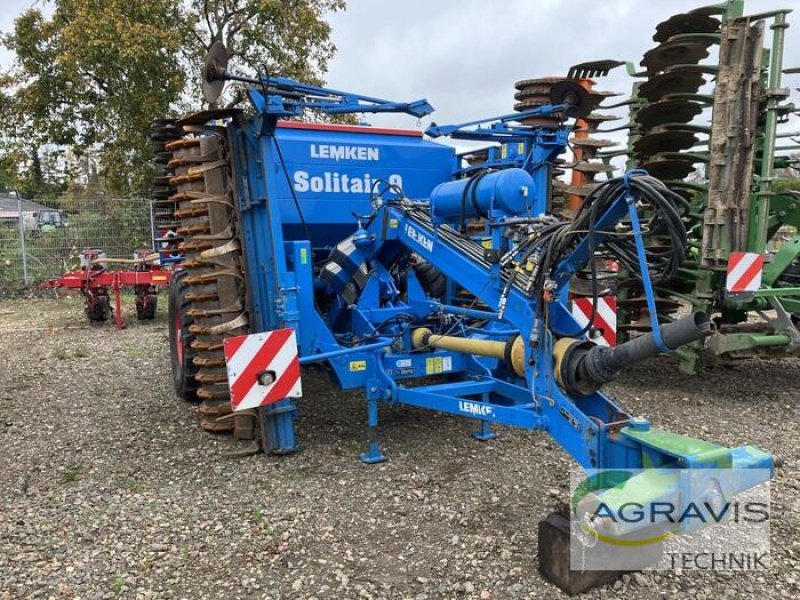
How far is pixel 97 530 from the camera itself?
328 centimetres

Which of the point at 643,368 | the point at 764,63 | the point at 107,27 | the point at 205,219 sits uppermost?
the point at 107,27

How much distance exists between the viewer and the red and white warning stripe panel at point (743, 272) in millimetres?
5215

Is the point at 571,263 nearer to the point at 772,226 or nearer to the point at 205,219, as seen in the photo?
the point at 205,219

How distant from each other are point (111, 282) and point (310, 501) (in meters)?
6.95

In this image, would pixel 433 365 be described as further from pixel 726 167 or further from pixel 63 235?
pixel 63 235

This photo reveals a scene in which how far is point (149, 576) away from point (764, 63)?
5.82m

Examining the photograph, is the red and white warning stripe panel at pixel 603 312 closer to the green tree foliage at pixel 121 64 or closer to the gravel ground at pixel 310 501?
the gravel ground at pixel 310 501

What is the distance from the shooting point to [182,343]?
5141 mm

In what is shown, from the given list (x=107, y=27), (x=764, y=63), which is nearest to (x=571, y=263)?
(x=764, y=63)

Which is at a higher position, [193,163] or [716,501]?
[193,163]

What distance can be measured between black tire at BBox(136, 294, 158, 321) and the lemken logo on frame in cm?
611

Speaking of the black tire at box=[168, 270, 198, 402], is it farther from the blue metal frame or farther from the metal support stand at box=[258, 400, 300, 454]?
the blue metal frame

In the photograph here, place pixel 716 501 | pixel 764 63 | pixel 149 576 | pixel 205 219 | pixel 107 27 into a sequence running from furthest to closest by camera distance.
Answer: pixel 107 27 → pixel 764 63 → pixel 205 219 → pixel 149 576 → pixel 716 501

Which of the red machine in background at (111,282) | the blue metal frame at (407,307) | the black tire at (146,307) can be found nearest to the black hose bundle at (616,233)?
the blue metal frame at (407,307)
